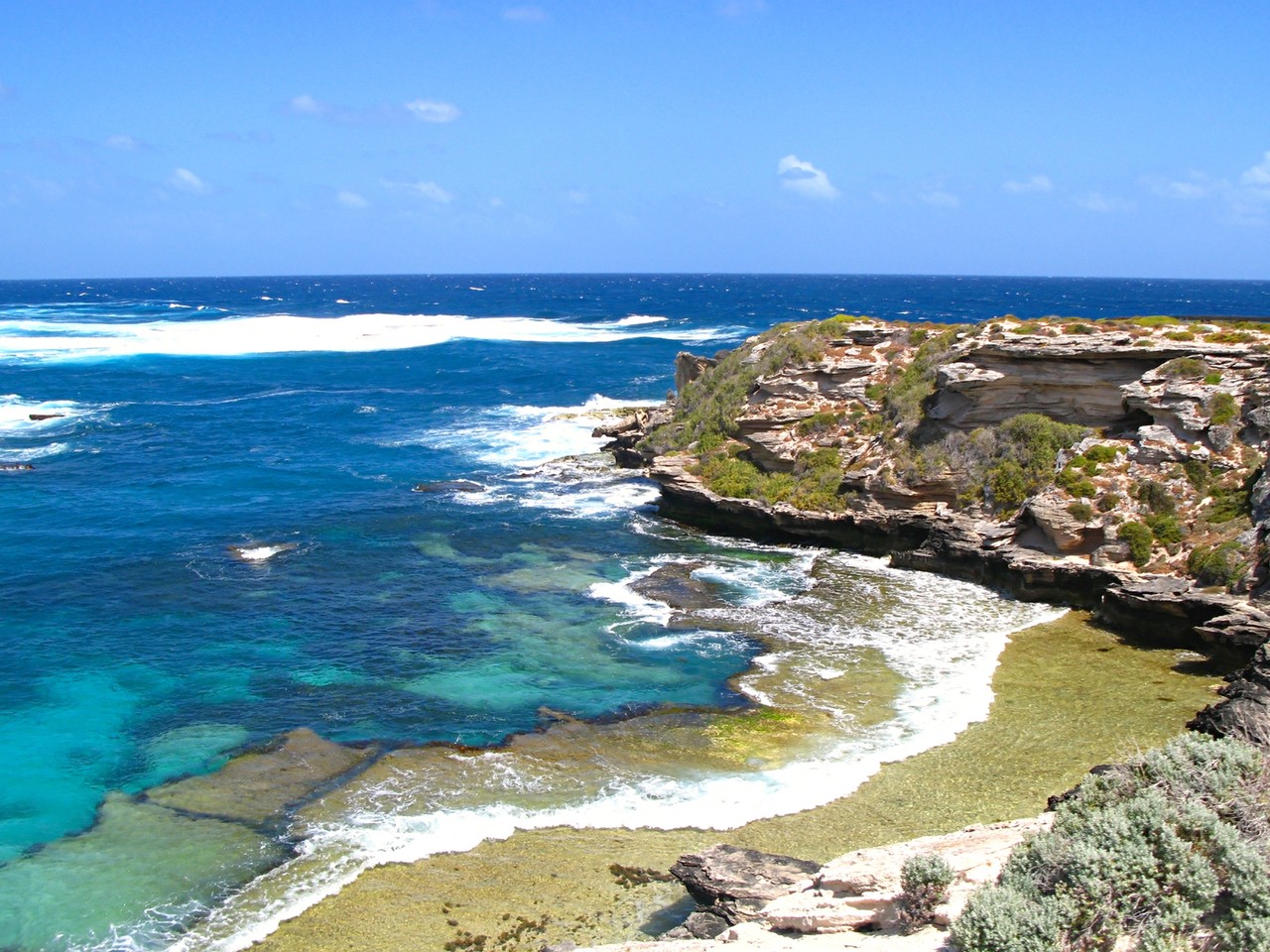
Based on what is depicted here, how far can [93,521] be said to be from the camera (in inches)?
1652

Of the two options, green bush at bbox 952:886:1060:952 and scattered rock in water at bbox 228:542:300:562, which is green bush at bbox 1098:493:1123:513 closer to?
green bush at bbox 952:886:1060:952

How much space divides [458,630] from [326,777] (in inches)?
351

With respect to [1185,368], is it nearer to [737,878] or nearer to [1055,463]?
[1055,463]

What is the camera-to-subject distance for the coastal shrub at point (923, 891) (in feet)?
40.3

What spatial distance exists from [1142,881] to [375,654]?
2210 centimetres

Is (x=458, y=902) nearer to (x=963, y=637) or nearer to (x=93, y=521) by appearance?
(x=963, y=637)

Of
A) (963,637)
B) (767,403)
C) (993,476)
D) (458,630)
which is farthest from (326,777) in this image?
(767,403)

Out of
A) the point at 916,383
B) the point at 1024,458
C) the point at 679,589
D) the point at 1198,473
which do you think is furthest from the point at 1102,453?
the point at 679,589

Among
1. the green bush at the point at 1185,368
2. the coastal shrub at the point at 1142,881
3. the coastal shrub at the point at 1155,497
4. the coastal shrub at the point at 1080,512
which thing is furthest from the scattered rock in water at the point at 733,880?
the green bush at the point at 1185,368

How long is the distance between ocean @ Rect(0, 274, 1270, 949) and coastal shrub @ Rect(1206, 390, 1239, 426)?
859 cm

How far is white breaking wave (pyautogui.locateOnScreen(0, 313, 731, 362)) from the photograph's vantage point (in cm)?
10738

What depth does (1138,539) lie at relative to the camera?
3042 centimetres

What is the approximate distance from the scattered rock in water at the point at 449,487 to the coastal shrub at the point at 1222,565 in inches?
1202

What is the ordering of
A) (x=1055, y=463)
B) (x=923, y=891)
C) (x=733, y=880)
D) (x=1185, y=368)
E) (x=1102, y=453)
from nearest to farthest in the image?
(x=923, y=891) → (x=733, y=880) → (x=1185, y=368) → (x=1102, y=453) → (x=1055, y=463)
